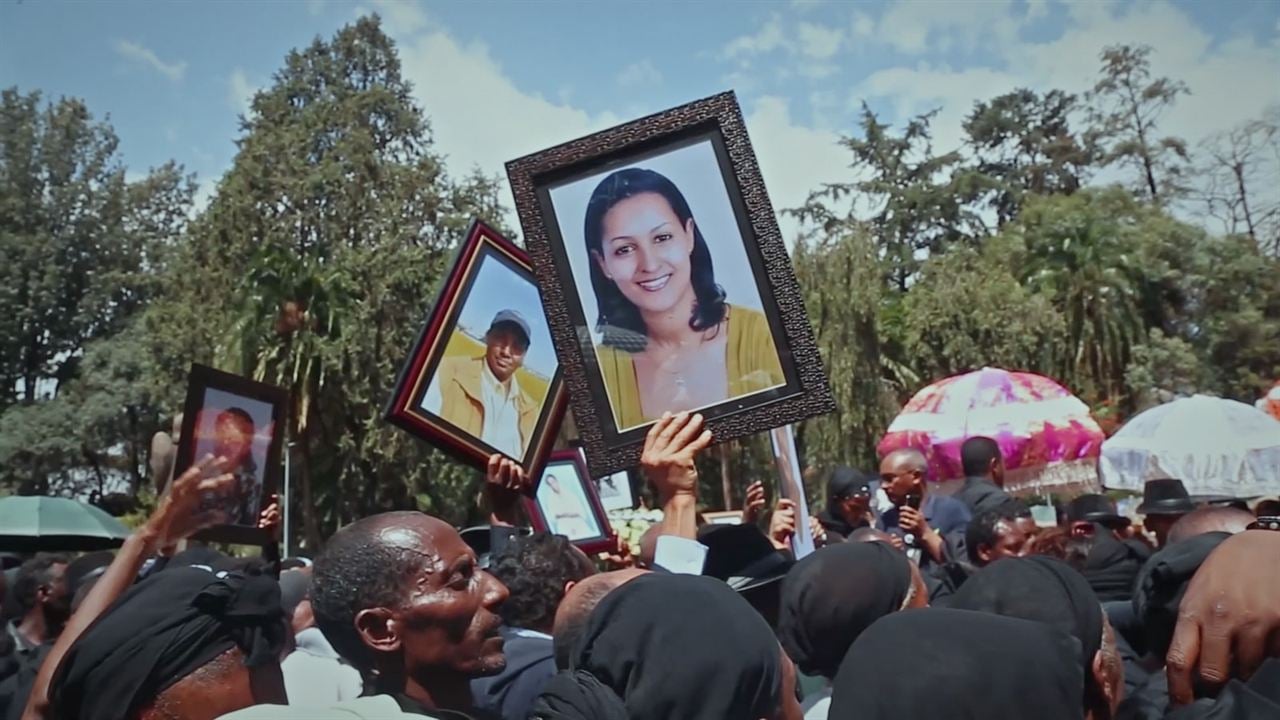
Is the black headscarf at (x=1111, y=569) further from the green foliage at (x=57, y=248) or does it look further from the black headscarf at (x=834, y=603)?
the green foliage at (x=57, y=248)

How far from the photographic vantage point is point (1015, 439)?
1229 centimetres

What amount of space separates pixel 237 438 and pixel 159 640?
225cm

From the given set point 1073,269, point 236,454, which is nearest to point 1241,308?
point 1073,269

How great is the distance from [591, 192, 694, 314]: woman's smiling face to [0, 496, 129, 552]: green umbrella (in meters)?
5.98

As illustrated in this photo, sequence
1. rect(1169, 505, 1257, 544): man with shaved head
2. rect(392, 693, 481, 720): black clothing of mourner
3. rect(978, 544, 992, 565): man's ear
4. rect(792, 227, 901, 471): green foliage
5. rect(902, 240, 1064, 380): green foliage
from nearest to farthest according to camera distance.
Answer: rect(392, 693, 481, 720): black clothing of mourner
rect(1169, 505, 1257, 544): man with shaved head
rect(978, 544, 992, 565): man's ear
rect(792, 227, 901, 471): green foliage
rect(902, 240, 1064, 380): green foliage

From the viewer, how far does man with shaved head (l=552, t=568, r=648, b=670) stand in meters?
3.21

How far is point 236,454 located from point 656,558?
2064 millimetres

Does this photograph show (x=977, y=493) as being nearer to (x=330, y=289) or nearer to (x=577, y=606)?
(x=577, y=606)

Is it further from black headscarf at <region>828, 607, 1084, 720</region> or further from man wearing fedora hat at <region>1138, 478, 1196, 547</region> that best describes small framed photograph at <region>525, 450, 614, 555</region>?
A: black headscarf at <region>828, 607, 1084, 720</region>

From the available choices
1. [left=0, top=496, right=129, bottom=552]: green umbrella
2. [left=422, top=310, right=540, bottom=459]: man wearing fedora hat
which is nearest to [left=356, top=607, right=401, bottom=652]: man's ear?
[left=422, top=310, right=540, bottom=459]: man wearing fedora hat

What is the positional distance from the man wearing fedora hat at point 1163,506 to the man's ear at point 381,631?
4.62 m

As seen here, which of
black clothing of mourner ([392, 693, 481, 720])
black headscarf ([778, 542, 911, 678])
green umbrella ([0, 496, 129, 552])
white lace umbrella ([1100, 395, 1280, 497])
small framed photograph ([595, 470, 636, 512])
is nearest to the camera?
black clothing of mourner ([392, 693, 481, 720])

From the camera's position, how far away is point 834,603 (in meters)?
3.01

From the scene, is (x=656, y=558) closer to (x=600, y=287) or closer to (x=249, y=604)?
(x=600, y=287)
